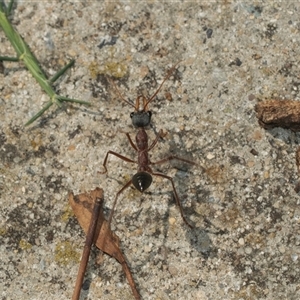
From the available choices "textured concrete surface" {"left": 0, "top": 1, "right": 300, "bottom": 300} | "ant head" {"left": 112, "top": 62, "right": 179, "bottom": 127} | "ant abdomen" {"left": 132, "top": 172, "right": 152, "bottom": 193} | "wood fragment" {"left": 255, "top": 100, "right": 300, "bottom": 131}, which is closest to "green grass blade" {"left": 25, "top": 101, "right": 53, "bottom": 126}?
"textured concrete surface" {"left": 0, "top": 1, "right": 300, "bottom": 300}

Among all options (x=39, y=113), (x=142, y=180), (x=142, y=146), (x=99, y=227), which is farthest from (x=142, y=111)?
(x=99, y=227)

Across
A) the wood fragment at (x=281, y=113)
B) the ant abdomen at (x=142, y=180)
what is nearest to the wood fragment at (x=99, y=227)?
the ant abdomen at (x=142, y=180)

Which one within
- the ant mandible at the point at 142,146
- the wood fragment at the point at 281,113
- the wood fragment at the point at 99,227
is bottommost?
the wood fragment at the point at 99,227

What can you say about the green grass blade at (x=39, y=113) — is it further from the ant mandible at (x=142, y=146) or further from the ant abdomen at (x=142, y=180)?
the ant abdomen at (x=142, y=180)

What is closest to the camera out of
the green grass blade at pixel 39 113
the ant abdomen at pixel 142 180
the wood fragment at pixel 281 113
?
the ant abdomen at pixel 142 180

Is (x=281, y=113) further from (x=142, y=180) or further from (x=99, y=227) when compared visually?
(x=99, y=227)

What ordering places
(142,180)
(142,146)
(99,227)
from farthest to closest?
Answer: (142,146), (99,227), (142,180)
